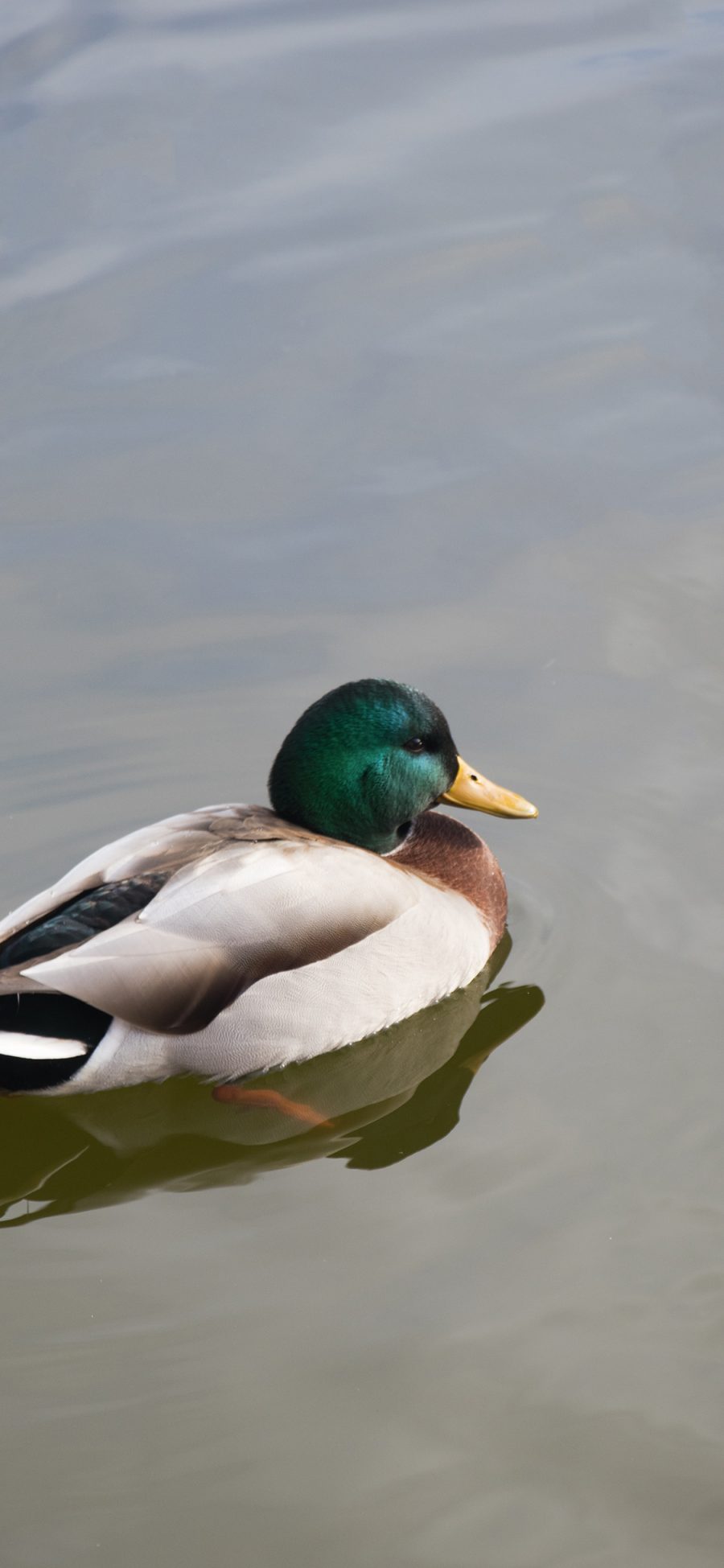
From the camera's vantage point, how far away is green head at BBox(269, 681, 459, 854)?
17.2ft

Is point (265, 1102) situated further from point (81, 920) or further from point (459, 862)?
point (459, 862)

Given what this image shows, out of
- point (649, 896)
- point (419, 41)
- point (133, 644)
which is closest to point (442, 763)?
point (649, 896)

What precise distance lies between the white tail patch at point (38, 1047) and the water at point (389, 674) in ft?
1.11

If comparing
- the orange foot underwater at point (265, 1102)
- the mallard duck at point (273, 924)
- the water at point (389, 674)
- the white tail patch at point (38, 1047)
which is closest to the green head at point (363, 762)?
the mallard duck at point (273, 924)

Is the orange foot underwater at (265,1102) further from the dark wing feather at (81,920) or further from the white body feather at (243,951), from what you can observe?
the dark wing feather at (81,920)

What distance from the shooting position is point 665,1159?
179 inches

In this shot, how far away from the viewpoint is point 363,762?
5281mm

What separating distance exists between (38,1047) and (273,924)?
0.67m

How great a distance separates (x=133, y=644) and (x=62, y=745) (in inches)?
23.2

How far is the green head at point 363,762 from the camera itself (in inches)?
207

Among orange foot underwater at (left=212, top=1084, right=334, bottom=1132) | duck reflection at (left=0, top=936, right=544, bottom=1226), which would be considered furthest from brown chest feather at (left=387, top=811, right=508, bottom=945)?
orange foot underwater at (left=212, top=1084, right=334, bottom=1132)

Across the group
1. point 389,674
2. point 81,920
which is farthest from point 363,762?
point 389,674

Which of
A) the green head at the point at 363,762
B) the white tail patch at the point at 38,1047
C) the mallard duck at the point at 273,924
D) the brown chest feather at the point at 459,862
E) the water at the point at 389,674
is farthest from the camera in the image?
the brown chest feather at the point at 459,862

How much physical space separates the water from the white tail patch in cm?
34
